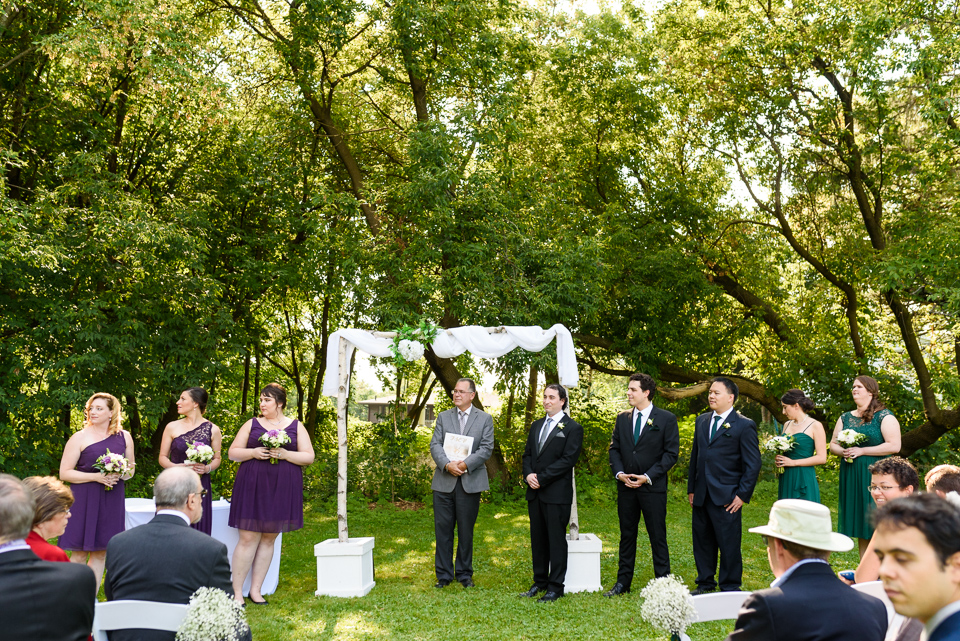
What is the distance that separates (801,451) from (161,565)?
540 cm

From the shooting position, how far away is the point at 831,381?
13336mm

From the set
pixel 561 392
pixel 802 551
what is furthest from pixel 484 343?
pixel 802 551

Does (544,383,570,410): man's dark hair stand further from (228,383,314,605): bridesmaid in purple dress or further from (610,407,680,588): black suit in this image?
(228,383,314,605): bridesmaid in purple dress

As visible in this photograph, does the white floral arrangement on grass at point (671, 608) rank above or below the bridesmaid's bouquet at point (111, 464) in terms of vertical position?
below

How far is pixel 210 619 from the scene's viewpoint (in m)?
2.88

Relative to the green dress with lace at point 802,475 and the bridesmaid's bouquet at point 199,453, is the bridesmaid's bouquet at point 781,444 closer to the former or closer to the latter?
the green dress with lace at point 802,475

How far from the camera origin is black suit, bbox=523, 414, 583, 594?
21.5 ft

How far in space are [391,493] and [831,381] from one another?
8133mm

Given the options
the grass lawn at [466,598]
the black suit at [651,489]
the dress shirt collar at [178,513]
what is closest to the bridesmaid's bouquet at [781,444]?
the black suit at [651,489]

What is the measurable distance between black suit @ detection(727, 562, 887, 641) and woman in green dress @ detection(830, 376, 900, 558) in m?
4.20

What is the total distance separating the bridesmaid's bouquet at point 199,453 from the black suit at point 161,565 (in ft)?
9.73

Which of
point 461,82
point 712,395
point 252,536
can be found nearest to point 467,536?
point 252,536

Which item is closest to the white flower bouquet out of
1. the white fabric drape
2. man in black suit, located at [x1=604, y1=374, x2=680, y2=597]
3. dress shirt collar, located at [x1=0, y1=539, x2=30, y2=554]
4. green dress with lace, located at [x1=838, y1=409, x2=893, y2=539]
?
the white fabric drape

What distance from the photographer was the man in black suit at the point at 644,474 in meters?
6.54
